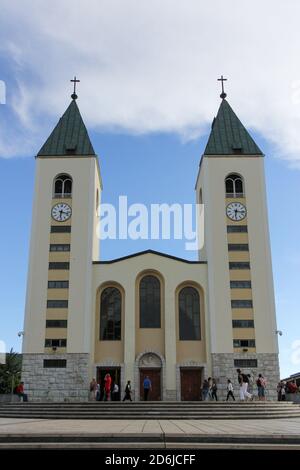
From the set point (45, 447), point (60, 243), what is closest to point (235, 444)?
point (45, 447)

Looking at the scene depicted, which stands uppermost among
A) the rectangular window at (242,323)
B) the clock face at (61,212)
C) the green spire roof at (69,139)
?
the green spire roof at (69,139)

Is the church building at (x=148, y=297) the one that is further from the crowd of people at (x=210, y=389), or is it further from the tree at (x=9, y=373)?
the tree at (x=9, y=373)

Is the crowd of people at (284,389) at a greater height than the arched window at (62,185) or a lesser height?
lesser

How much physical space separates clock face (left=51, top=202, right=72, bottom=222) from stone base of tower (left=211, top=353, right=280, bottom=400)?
13152 millimetres

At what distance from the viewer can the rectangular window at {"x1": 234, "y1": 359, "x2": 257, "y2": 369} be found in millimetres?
31078

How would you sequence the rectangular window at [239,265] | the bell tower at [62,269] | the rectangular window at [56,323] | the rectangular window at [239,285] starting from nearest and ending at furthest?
1. the bell tower at [62,269]
2. the rectangular window at [56,323]
3. the rectangular window at [239,285]
4. the rectangular window at [239,265]

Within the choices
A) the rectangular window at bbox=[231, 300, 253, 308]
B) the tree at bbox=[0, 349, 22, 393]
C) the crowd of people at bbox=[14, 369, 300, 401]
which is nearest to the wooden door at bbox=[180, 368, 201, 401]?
the crowd of people at bbox=[14, 369, 300, 401]

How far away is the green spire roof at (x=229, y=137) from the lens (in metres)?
36.4

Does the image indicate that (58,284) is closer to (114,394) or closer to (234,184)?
(114,394)

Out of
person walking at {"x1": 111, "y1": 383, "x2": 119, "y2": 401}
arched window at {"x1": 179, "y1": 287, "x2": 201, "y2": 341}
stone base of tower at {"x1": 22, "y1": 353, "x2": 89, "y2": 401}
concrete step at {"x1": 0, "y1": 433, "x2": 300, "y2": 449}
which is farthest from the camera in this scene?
arched window at {"x1": 179, "y1": 287, "x2": 201, "y2": 341}

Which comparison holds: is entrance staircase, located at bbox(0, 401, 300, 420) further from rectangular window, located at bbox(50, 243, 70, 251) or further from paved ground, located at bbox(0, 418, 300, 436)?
rectangular window, located at bbox(50, 243, 70, 251)

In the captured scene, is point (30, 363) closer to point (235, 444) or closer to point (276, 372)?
point (276, 372)

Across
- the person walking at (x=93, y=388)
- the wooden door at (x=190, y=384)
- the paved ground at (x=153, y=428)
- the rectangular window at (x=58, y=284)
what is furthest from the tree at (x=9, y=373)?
the paved ground at (x=153, y=428)

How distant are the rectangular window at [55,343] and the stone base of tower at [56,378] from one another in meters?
0.55
